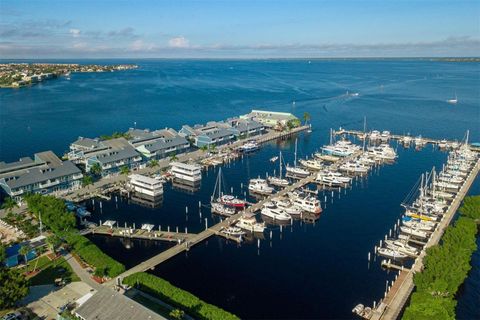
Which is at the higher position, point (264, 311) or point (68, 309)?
point (68, 309)

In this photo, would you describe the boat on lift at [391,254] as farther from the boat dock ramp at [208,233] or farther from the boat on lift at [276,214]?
the boat dock ramp at [208,233]

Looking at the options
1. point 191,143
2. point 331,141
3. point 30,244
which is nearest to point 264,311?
point 30,244

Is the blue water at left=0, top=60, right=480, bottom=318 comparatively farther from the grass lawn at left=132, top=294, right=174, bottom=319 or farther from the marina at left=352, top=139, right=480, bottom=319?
the grass lawn at left=132, top=294, right=174, bottom=319

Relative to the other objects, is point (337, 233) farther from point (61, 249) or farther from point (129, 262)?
point (61, 249)

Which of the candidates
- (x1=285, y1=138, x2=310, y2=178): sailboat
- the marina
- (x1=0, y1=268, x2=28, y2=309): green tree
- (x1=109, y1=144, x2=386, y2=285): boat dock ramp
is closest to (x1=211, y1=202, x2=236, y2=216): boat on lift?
(x1=109, y1=144, x2=386, y2=285): boat dock ramp

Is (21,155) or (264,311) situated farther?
(21,155)

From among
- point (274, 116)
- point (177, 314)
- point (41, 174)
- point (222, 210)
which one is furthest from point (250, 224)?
point (274, 116)
